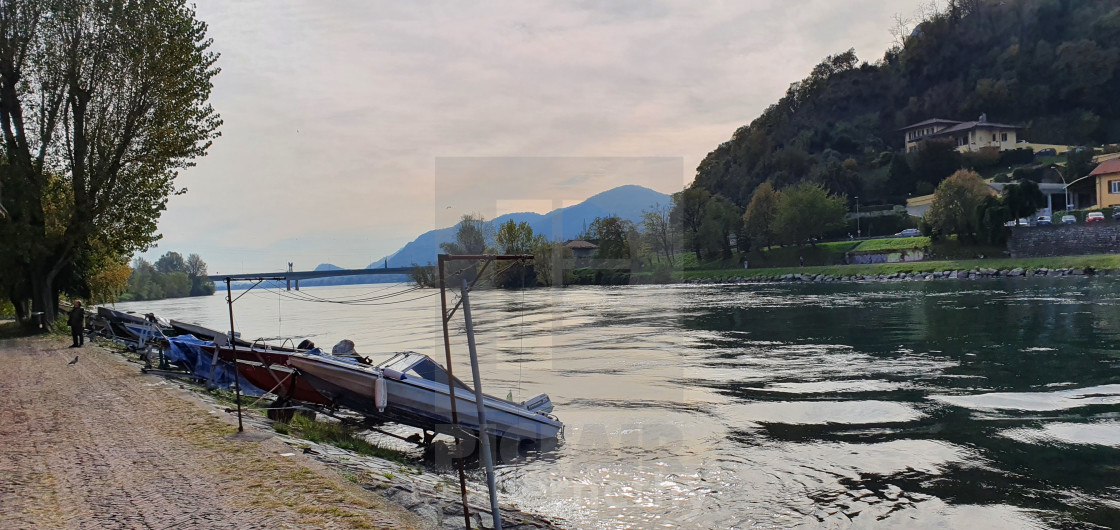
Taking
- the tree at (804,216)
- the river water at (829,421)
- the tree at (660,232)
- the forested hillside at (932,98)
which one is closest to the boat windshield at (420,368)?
the river water at (829,421)

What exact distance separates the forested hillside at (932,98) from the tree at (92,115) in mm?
106794

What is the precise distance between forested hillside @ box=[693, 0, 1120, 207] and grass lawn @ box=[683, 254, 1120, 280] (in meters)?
40.9

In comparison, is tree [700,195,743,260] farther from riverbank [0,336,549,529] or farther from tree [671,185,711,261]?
riverbank [0,336,549,529]

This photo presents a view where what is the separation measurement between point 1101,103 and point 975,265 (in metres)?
90.6

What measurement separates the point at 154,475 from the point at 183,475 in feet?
1.00

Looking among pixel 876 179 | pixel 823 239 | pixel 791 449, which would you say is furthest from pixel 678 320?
pixel 876 179

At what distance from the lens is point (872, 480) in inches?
384

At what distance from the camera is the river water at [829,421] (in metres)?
8.95

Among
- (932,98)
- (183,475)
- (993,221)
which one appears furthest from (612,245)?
(932,98)

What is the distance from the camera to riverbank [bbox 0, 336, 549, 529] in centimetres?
670

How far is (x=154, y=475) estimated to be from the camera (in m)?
7.91

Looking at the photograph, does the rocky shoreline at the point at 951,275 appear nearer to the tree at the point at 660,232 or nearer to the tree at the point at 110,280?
the tree at the point at 660,232

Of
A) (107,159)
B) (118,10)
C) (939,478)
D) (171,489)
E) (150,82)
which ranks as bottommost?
(939,478)

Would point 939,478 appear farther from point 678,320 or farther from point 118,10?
point 118,10
